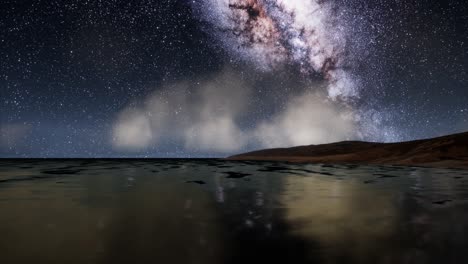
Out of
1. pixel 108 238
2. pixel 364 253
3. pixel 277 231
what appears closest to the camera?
pixel 364 253

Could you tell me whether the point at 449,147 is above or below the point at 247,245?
above

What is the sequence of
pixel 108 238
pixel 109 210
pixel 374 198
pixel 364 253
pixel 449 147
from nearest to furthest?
pixel 364 253 → pixel 108 238 → pixel 109 210 → pixel 374 198 → pixel 449 147

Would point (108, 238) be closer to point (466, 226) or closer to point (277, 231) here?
point (277, 231)

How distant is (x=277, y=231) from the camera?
323 inches

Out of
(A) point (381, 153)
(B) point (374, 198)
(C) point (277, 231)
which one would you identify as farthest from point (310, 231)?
(A) point (381, 153)

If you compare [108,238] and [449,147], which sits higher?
[449,147]

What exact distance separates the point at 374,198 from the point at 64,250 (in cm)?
1200

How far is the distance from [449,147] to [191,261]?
78861mm

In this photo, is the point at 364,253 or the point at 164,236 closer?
the point at 364,253

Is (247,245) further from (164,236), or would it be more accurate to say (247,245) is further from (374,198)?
(374,198)

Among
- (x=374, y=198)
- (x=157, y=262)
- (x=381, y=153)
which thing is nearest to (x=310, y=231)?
(x=157, y=262)

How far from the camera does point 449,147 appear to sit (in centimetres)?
7131

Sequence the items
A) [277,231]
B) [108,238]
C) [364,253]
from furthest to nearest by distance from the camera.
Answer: [277,231] < [108,238] < [364,253]

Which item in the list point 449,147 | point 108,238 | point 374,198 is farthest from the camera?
point 449,147
